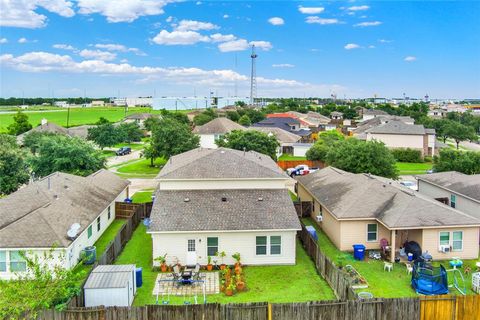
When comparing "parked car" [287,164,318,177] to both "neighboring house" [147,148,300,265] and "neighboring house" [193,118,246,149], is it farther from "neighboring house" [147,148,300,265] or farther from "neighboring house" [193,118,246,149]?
"neighboring house" [147,148,300,265]

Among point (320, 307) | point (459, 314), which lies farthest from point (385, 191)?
point (320, 307)

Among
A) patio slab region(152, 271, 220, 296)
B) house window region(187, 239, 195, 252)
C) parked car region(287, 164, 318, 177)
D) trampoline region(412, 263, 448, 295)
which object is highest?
parked car region(287, 164, 318, 177)

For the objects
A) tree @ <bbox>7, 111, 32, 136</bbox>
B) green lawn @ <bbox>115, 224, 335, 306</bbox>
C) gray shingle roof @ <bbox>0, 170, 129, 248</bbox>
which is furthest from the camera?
tree @ <bbox>7, 111, 32, 136</bbox>

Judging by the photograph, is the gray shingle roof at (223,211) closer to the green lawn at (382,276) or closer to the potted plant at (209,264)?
the potted plant at (209,264)

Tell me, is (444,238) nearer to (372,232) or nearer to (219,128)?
(372,232)

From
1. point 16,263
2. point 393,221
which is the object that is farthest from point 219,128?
point 16,263

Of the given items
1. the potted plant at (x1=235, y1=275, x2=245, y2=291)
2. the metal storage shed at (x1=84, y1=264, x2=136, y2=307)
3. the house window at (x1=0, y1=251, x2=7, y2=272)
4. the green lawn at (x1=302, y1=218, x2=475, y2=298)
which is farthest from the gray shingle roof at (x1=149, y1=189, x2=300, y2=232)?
the house window at (x1=0, y1=251, x2=7, y2=272)

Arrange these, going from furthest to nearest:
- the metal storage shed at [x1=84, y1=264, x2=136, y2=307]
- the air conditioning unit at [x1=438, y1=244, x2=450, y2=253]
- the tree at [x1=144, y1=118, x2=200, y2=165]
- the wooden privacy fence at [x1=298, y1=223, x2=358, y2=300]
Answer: the tree at [x1=144, y1=118, x2=200, y2=165] → the air conditioning unit at [x1=438, y1=244, x2=450, y2=253] → the wooden privacy fence at [x1=298, y1=223, x2=358, y2=300] → the metal storage shed at [x1=84, y1=264, x2=136, y2=307]
